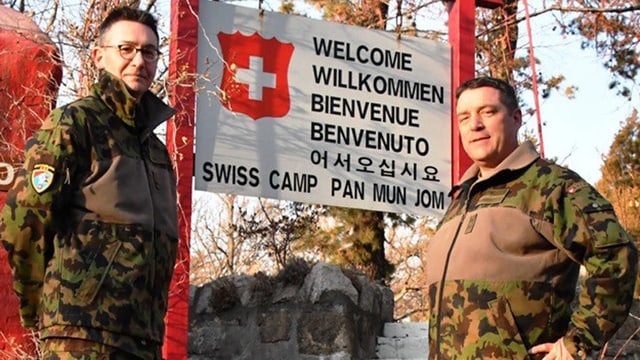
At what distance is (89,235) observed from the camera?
258 centimetres

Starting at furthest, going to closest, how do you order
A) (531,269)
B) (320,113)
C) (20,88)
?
1. (320,113)
2. (20,88)
3. (531,269)

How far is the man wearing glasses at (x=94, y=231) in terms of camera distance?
8.36ft

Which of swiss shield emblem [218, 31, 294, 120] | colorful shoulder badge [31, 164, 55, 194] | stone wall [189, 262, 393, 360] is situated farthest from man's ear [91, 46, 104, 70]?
stone wall [189, 262, 393, 360]

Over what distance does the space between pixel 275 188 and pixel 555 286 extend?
3422 millimetres

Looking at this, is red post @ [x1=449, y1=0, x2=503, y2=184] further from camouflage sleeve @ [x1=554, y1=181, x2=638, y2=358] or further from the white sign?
camouflage sleeve @ [x1=554, y1=181, x2=638, y2=358]

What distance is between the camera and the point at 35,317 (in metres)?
2.77

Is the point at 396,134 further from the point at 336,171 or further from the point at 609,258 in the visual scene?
the point at 609,258

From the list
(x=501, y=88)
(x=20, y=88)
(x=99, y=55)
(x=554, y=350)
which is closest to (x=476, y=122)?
(x=501, y=88)

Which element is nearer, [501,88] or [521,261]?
[521,261]

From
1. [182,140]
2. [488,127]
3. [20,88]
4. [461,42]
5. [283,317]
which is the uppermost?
[461,42]

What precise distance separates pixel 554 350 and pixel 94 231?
1.30 metres

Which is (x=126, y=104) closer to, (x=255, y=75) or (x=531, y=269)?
(x=531, y=269)

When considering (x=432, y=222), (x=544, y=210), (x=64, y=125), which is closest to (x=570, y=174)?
(x=544, y=210)

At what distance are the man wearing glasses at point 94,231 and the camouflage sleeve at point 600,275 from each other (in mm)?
1154
